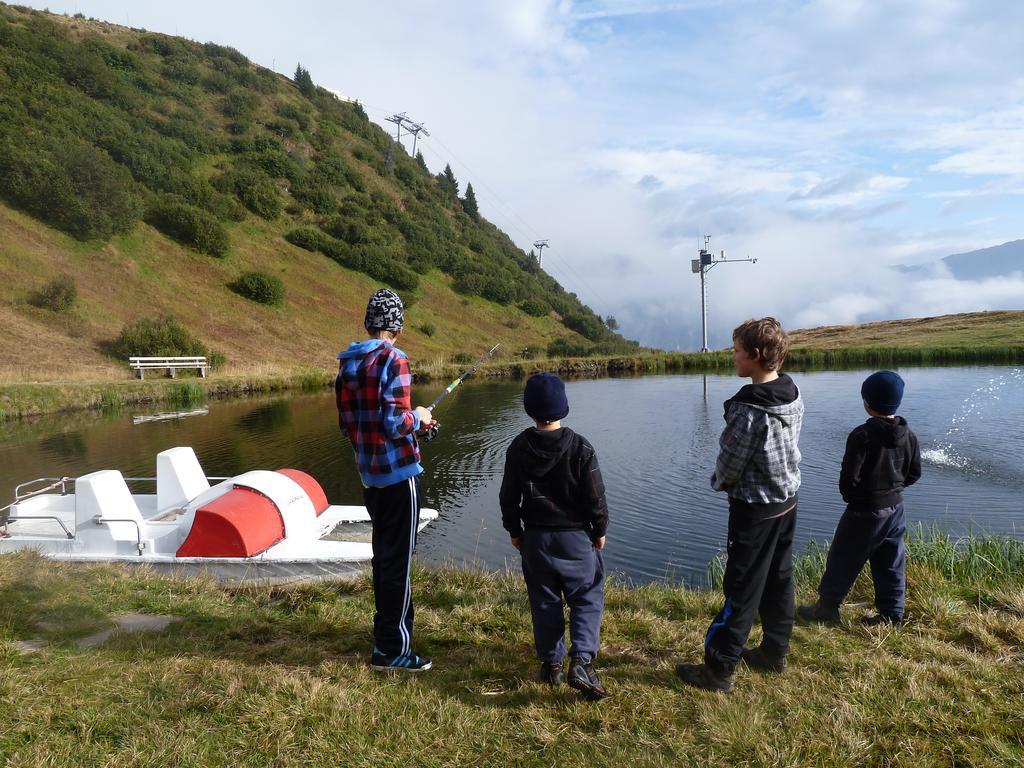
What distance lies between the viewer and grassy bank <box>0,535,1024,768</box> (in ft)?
10.7

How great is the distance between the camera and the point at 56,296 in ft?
124

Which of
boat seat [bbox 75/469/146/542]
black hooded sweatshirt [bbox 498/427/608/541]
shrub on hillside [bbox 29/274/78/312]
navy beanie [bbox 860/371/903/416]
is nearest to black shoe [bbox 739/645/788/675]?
black hooded sweatshirt [bbox 498/427/608/541]

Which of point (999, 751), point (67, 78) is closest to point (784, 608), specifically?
point (999, 751)

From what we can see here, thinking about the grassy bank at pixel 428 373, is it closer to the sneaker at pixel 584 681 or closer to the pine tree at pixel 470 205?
the sneaker at pixel 584 681

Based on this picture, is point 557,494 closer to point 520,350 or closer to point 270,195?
point 520,350

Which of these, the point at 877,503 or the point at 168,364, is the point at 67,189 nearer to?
the point at 168,364

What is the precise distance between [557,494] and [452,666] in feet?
4.72

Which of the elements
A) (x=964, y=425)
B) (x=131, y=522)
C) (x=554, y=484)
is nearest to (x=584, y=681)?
(x=554, y=484)

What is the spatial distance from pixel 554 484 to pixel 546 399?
0.51 metres

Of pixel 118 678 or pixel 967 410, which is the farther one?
pixel 967 410

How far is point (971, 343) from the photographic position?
47.5 m

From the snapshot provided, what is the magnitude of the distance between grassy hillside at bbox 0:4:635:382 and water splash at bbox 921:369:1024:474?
33023 mm

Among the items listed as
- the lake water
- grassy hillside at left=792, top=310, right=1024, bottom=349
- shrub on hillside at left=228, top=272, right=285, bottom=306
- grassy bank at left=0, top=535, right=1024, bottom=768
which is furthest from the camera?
shrub on hillside at left=228, top=272, right=285, bottom=306

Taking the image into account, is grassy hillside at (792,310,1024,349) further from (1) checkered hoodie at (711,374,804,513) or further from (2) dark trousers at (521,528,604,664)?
(2) dark trousers at (521,528,604,664)
